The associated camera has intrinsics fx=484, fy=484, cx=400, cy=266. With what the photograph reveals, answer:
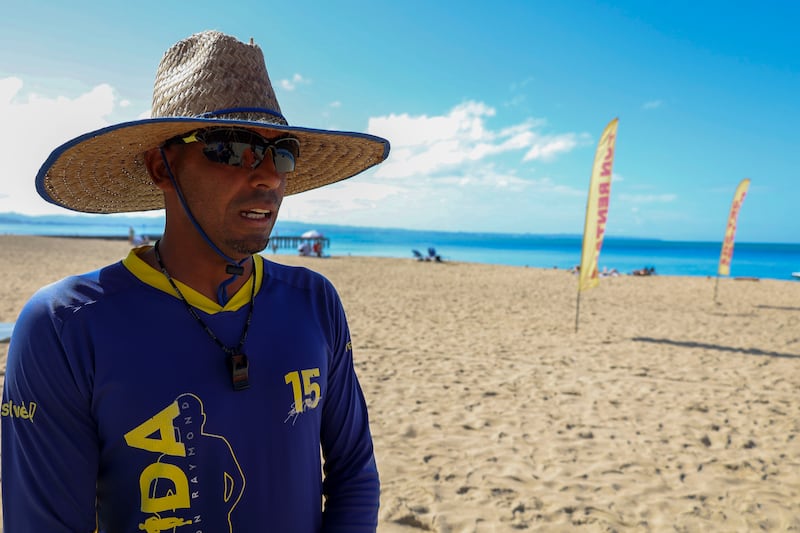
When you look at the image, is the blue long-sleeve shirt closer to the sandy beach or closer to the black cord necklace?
the black cord necklace

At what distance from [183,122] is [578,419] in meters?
4.88

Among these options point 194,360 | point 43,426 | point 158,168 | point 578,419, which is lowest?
point 578,419

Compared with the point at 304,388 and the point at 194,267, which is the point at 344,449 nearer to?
the point at 304,388

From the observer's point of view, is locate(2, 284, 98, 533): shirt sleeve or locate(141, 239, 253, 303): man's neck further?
locate(141, 239, 253, 303): man's neck

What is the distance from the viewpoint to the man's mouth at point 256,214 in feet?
3.84

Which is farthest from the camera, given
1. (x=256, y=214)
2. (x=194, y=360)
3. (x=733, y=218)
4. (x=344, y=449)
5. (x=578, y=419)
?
(x=733, y=218)

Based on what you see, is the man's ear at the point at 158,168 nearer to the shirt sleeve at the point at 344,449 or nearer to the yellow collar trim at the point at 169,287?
the yellow collar trim at the point at 169,287

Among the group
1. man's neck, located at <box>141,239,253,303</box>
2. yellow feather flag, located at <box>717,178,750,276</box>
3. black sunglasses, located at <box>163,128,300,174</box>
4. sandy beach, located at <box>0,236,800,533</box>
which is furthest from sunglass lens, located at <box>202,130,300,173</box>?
yellow feather flag, located at <box>717,178,750,276</box>

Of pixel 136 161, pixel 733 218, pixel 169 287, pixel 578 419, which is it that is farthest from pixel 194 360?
pixel 733 218

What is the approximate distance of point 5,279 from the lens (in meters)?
13.0

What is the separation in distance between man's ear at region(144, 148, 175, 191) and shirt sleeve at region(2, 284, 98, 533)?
0.40 metres

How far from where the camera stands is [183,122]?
1090 millimetres

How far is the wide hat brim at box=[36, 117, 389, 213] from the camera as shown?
3.76 ft

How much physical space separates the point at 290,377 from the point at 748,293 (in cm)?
1946
